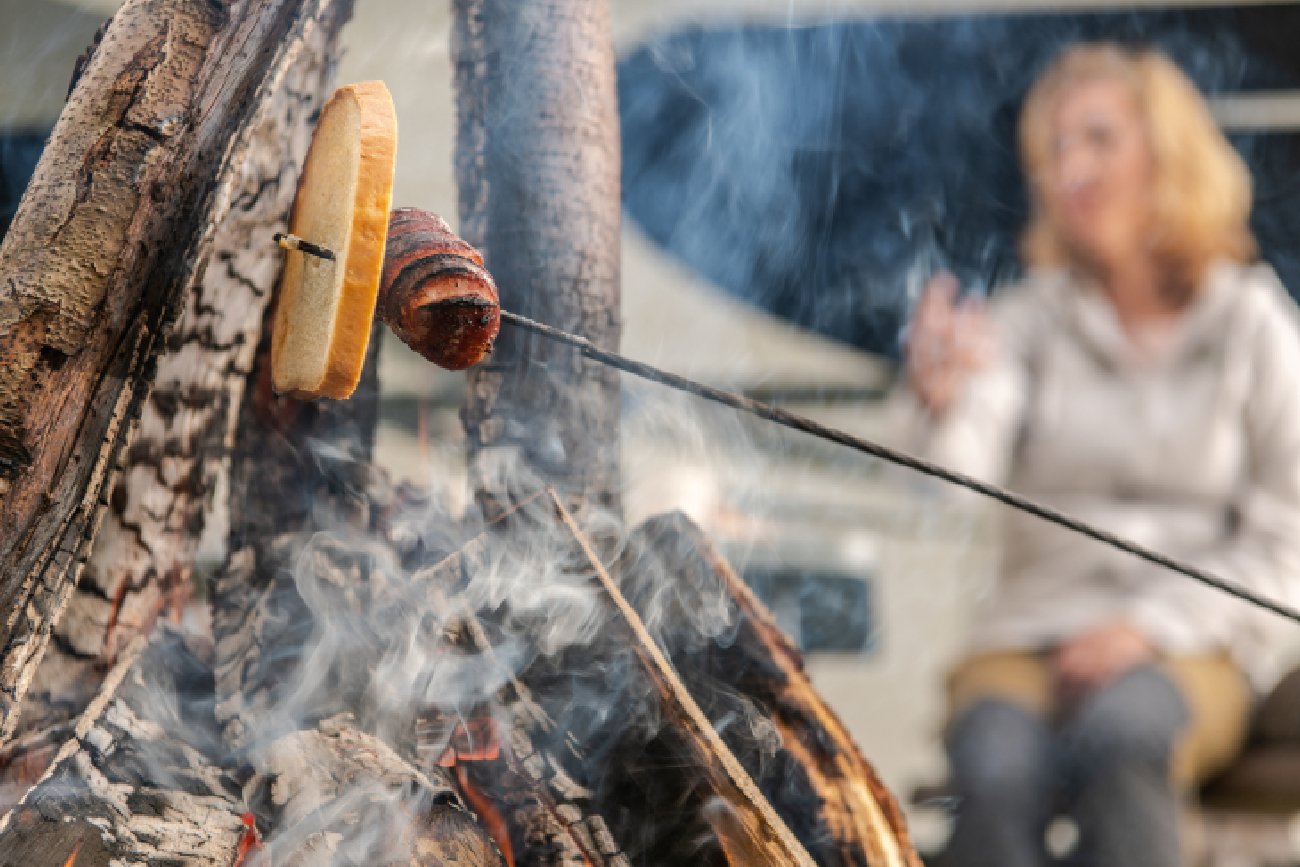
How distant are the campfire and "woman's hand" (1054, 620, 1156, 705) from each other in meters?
0.75

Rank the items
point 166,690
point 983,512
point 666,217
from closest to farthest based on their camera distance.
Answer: point 166,690, point 666,217, point 983,512

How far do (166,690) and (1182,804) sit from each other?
5.15 feet

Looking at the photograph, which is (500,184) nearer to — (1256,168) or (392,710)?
(392,710)

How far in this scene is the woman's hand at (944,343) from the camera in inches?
72.9

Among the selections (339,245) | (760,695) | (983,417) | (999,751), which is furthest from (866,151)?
(339,245)

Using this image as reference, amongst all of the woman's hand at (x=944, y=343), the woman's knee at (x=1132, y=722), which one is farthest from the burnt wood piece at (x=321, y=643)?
the woman's knee at (x=1132, y=722)

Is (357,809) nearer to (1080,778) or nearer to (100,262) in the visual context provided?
(100,262)

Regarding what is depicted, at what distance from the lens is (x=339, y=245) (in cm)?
84

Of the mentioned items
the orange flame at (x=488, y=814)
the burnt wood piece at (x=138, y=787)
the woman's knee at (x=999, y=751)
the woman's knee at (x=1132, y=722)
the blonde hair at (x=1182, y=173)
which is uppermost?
the blonde hair at (x=1182, y=173)

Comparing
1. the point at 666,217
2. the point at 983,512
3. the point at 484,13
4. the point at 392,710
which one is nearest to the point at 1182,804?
the point at 392,710

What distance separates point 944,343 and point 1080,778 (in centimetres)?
80

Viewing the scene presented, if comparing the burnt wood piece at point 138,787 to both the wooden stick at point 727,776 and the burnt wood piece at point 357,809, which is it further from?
the wooden stick at point 727,776

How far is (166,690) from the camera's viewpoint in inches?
48.5

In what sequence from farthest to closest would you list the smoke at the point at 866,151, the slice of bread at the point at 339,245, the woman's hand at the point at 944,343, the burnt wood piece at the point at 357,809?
the smoke at the point at 866,151 → the woman's hand at the point at 944,343 → the burnt wood piece at the point at 357,809 → the slice of bread at the point at 339,245
